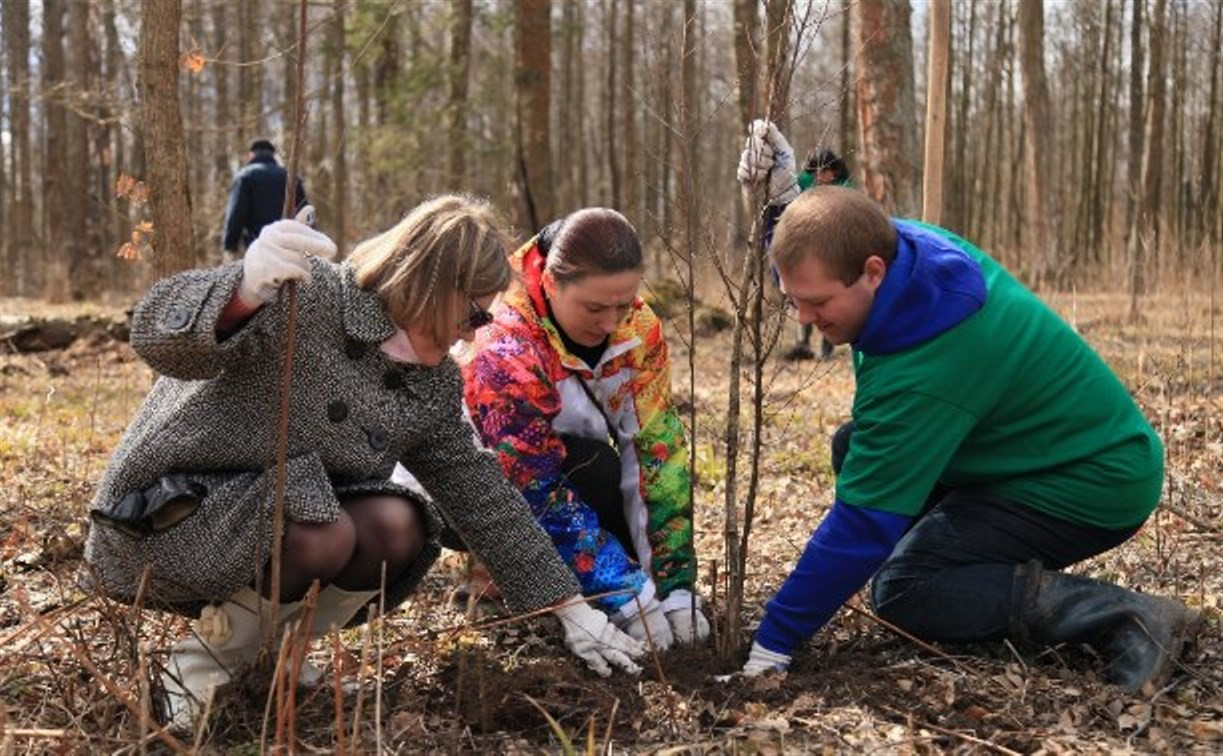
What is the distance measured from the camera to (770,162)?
2.50m

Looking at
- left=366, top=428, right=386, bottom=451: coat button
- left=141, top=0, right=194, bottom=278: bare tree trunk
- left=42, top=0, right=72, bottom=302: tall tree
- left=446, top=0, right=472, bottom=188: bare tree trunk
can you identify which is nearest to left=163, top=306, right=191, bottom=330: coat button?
left=366, top=428, right=386, bottom=451: coat button

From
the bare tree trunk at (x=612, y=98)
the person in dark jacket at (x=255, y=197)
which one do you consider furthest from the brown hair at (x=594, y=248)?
the bare tree trunk at (x=612, y=98)

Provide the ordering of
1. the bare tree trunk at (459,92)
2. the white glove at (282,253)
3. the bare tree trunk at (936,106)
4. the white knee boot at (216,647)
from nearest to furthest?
the white glove at (282,253)
the white knee boot at (216,647)
the bare tree trunk at (936,106)
the bare tree trunk at (459,92)

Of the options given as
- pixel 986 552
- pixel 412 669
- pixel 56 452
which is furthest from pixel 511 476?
pixel 56 452

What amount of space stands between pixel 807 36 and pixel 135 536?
5.37 ft

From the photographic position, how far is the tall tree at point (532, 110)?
990 centimetres

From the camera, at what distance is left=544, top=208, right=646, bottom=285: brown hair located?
2.75m

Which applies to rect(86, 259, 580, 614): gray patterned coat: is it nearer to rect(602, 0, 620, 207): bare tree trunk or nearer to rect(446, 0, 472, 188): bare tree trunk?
rect(446, 0, 472, 188): bare tree trunk

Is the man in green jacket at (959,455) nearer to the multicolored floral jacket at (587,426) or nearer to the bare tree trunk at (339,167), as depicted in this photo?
the multicolored floral jacket at (587,426)

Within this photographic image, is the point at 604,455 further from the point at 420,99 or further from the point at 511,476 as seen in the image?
the point at 420,99

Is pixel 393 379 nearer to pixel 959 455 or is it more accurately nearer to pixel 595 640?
pixel 595 640

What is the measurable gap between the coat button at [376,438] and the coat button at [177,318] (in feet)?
1.47

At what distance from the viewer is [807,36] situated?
2.43 m

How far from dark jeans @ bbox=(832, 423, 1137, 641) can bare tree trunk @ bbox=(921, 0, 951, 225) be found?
4.91 feet
